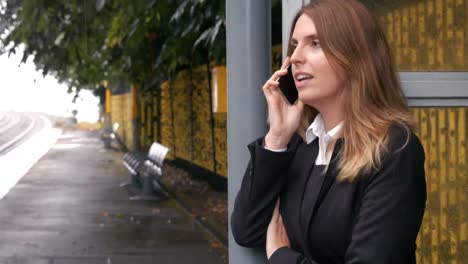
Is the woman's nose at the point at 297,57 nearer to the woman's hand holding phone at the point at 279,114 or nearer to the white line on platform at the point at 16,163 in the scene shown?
the woman's hand holding phone at the point at 279,114

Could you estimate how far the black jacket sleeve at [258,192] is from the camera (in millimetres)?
2146

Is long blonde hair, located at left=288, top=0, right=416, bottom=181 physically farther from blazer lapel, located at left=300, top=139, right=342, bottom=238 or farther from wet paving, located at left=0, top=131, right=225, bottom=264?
wet paving, located at left=0, top=131, right=225, bottom=264

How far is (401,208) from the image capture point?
1927 mm

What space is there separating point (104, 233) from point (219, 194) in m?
4.65

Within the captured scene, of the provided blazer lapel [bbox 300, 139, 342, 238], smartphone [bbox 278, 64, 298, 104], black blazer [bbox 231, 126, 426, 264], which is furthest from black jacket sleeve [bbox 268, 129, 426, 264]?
smartphone [bbox 278, 64, 298, 104]

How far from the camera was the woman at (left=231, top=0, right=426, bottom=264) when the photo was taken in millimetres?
1940

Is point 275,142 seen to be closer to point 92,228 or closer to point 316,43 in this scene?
point 316,43

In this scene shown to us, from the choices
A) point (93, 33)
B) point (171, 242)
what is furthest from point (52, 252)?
point (93, 33)

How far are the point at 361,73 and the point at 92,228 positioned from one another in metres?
10.1

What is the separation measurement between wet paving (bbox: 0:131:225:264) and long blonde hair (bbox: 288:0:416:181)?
7323 millimetres

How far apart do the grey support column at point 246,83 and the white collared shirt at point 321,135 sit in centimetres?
23

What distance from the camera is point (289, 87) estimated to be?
2305mm

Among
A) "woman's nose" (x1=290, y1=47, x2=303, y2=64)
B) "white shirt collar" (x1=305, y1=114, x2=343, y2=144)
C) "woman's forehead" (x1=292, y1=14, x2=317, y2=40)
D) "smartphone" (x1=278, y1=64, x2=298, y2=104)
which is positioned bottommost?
"white shirt collar" (x1=305, y1=114, x2=343, y2=144)

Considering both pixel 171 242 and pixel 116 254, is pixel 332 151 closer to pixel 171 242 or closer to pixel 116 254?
pixel 116 254
